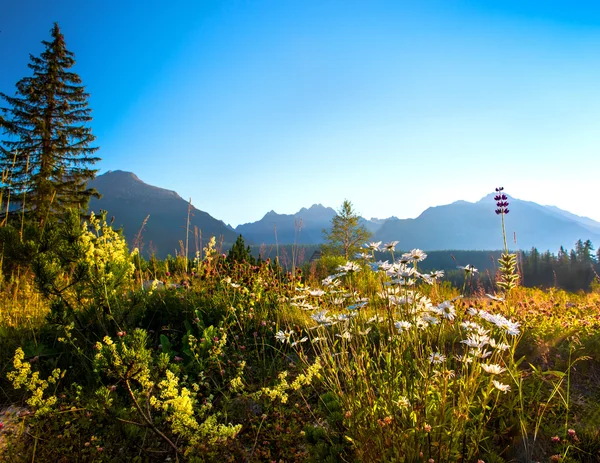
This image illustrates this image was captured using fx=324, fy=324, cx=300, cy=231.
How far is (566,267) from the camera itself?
1992 inches

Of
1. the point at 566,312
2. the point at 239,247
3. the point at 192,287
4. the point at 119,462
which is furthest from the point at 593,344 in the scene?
the point at 239,247

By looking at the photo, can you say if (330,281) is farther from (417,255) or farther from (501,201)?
(501,201)

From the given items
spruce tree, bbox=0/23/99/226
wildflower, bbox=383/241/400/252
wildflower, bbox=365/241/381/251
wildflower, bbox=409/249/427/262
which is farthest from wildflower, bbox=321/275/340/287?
spruce tree, bbox=0/23/99/226

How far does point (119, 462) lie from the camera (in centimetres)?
205

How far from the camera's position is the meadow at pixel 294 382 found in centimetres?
169

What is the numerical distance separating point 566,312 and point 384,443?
169 inches

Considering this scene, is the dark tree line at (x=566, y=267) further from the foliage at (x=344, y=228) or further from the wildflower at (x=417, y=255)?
the wildflower at (x=417, y=255)

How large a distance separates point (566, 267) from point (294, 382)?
64089 millimetres

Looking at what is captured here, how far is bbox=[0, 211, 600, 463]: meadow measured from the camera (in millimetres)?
1686

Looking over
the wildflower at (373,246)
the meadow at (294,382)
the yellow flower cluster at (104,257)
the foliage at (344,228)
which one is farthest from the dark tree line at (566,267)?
the yellow flower cluster at (104,257)

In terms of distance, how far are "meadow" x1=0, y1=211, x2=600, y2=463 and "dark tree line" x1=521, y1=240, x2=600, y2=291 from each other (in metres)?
44.7

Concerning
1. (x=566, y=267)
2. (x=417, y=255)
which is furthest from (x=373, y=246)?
(x=566, y=267)

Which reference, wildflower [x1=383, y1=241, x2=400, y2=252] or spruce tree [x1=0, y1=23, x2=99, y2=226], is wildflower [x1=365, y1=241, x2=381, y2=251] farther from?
spruce tree [x1=0, y1=23, x2=99, y2=226]

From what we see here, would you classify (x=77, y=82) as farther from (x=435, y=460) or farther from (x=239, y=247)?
(x=435, y=460)
